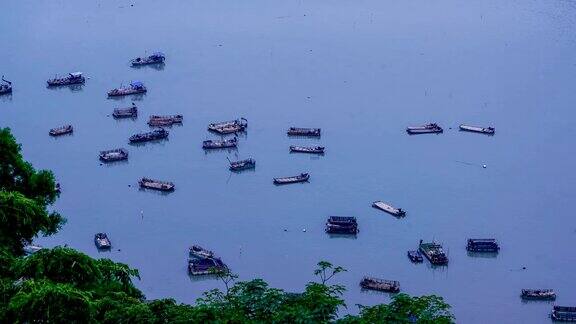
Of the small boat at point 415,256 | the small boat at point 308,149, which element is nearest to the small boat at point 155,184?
the small boat at point 308,149

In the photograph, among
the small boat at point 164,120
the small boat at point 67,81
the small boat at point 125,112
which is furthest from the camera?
the small boat at point 67,81

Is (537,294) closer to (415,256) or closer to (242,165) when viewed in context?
(415,256)

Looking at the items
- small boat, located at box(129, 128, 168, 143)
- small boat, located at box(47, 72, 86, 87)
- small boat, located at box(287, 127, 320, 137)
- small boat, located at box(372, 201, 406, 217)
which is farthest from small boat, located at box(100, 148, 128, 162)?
small boat, located at box(372, 201, 406, 217)

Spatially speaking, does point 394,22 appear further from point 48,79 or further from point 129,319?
point 129,319

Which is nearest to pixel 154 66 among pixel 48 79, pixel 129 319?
pixel 48 79

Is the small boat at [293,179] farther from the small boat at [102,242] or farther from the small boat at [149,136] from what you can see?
the small boat at [102,242]

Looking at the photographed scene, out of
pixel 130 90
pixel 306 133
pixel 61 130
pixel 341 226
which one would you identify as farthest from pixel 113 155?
pixel 341 226

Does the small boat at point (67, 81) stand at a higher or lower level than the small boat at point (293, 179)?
higher
